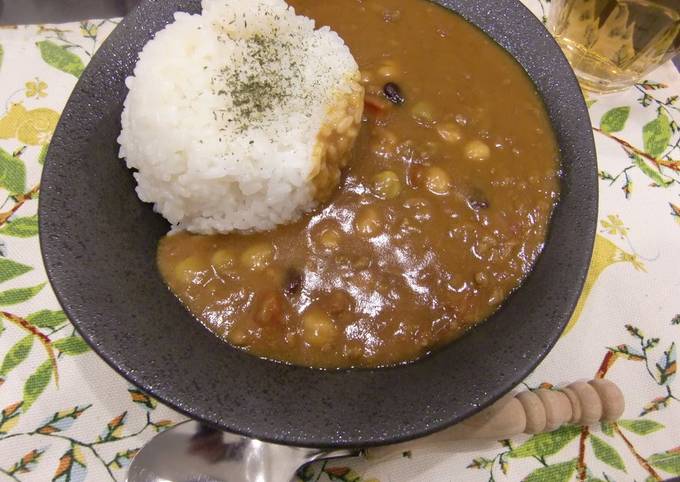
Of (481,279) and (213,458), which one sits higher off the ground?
(481,279)

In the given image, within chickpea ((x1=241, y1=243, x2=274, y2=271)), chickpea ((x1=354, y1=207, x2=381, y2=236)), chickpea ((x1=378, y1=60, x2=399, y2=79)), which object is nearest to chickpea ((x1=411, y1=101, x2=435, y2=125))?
chickpea ((x1=378, y1=60, x2=399, y2=79))

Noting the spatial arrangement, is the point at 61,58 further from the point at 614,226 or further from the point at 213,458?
the point at 614,226

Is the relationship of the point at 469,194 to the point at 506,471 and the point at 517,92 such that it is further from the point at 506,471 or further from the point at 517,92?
the point at 506,471

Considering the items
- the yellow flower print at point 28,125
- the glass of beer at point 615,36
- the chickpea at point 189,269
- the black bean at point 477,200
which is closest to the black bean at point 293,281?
the chickpea at point 189,269

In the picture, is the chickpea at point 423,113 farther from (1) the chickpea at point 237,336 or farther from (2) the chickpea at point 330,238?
(1) the chickpea at point 237,336

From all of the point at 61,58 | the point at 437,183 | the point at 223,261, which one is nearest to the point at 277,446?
the point at 223,261

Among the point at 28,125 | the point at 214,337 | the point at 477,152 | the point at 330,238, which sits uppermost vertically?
the point at 477,152

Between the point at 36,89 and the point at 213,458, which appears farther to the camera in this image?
the point at 36,89
